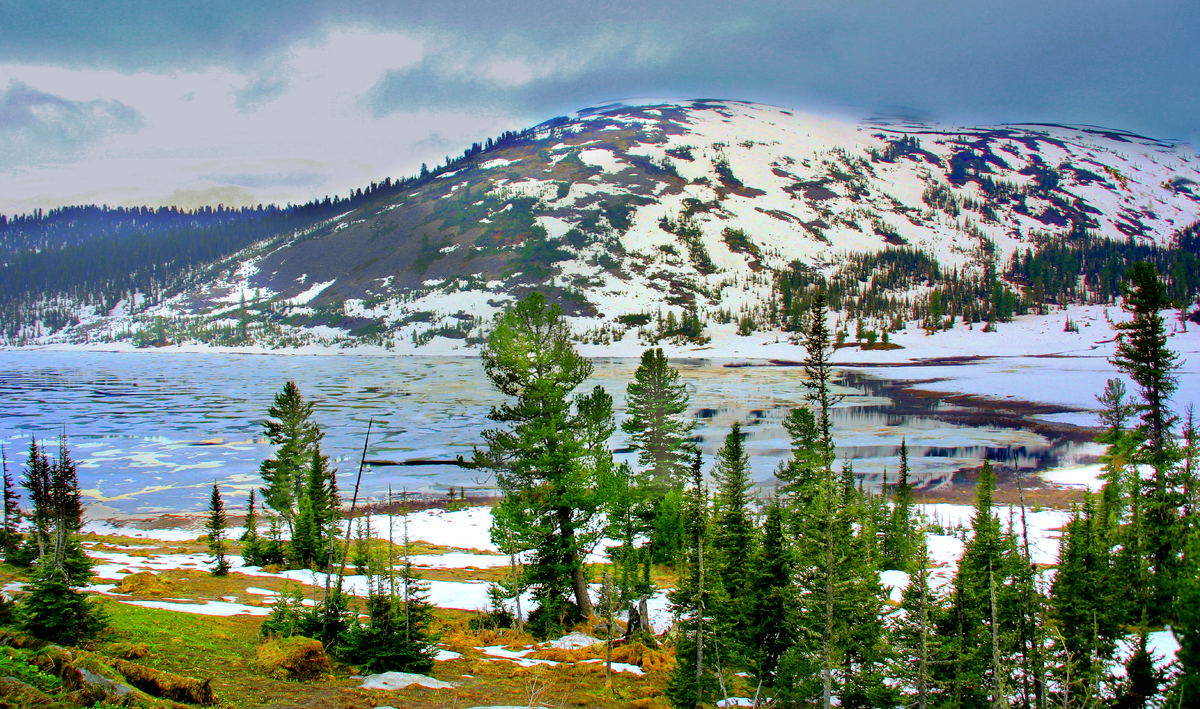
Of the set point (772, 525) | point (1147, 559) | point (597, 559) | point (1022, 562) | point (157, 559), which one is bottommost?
point (597, 559)

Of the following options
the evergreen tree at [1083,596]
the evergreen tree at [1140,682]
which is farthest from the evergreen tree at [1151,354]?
A: the evergreen tree at [1140,682]

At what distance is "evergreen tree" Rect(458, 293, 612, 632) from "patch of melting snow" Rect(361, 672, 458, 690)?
22.2 feet

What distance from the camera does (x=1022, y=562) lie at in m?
18.0

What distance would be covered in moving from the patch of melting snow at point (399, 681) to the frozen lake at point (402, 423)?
36.6m

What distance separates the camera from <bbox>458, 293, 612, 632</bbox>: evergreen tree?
2091 centimetres

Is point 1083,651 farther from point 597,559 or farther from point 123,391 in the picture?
point 123,391

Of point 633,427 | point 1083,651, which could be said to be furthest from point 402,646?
point 633,427

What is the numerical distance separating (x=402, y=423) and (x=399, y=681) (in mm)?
61504

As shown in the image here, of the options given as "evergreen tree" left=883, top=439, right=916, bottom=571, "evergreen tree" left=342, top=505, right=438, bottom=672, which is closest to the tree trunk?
"evergreen tree" left=342, top=505, right=438, bottom=672

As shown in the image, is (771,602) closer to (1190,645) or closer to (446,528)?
(1190,645)

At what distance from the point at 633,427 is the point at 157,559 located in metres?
25.4

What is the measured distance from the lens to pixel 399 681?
1335 centimetres

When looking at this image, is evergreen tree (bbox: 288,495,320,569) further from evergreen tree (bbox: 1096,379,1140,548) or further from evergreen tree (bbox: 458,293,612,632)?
evergreen tree (bbox: 1096,379,1140,548)

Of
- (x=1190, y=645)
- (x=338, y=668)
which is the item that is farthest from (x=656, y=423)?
(x=1190, y=645)
